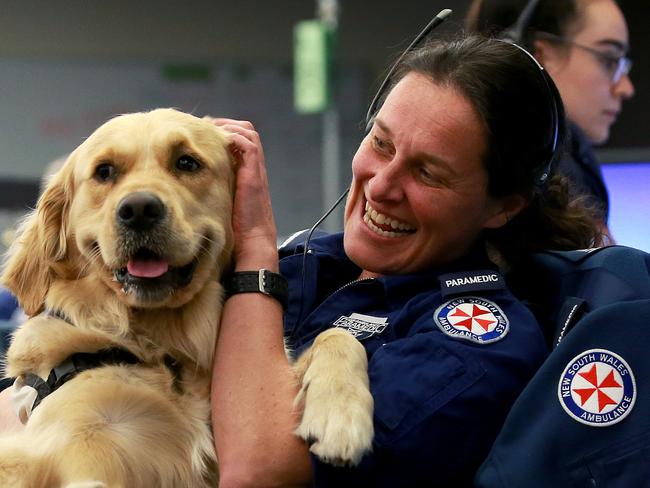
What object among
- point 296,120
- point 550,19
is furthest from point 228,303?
point 296,120

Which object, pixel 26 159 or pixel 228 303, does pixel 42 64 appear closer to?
pixel 26 159

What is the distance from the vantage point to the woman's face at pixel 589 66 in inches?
115

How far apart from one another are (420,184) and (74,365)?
83cm

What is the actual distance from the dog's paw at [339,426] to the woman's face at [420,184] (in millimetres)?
Answer: 489

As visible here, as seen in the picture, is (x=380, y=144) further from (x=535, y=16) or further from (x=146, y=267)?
(x=535, y=16)

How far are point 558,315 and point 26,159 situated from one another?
300 inches

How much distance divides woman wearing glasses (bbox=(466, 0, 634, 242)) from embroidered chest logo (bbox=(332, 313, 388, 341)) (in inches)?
42.4

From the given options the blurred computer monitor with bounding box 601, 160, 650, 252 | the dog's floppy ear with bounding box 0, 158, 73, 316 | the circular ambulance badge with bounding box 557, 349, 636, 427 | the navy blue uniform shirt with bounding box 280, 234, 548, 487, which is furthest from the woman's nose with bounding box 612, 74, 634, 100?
the dog's floppy ear with bounding box 0, 158, 73, 316

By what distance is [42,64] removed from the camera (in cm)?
889

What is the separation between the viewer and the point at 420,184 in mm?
2080

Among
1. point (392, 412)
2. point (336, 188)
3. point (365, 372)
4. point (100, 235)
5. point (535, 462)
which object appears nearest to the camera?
point (535, 462)

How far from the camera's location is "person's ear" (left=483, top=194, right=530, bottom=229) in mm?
2176

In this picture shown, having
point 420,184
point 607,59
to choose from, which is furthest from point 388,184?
point 607,59

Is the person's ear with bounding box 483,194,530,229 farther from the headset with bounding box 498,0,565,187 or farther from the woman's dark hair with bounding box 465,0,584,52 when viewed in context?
the woman's dark hair with bounding box 465,0,584,52
